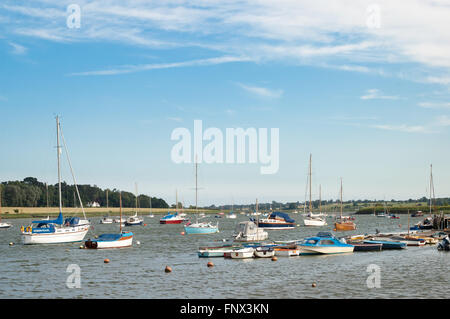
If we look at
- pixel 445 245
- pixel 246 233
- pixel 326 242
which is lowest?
pixel 445 245

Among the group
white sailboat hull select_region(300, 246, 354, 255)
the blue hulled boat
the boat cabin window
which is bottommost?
the blue hulled boat

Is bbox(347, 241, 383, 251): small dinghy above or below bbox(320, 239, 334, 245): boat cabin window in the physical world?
below

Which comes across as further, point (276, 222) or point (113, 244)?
point (276, 222)

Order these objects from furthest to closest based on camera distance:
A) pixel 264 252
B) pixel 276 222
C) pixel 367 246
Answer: pixel 276 222 → pixel 367 246 → pixel 264 252

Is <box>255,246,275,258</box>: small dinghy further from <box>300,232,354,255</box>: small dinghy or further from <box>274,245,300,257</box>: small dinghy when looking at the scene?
<box>300,232,354,255</box>: small dinghy

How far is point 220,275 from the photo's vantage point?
48.2 metres

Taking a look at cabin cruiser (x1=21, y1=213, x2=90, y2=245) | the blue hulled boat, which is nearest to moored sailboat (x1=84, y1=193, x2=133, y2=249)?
cabin cruiser (x1=21, y1=213, x2=90, y2=245)

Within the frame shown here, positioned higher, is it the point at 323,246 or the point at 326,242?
the point at 326,242

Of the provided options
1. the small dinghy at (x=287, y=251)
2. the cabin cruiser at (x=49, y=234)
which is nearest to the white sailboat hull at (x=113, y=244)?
the cabin cruiser at (x=49, y=234)

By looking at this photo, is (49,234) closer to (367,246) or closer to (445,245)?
(367,246)

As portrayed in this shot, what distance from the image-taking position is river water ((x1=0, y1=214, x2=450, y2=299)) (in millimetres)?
39531

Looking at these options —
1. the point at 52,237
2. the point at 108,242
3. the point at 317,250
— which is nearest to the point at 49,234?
the point at 52,237
